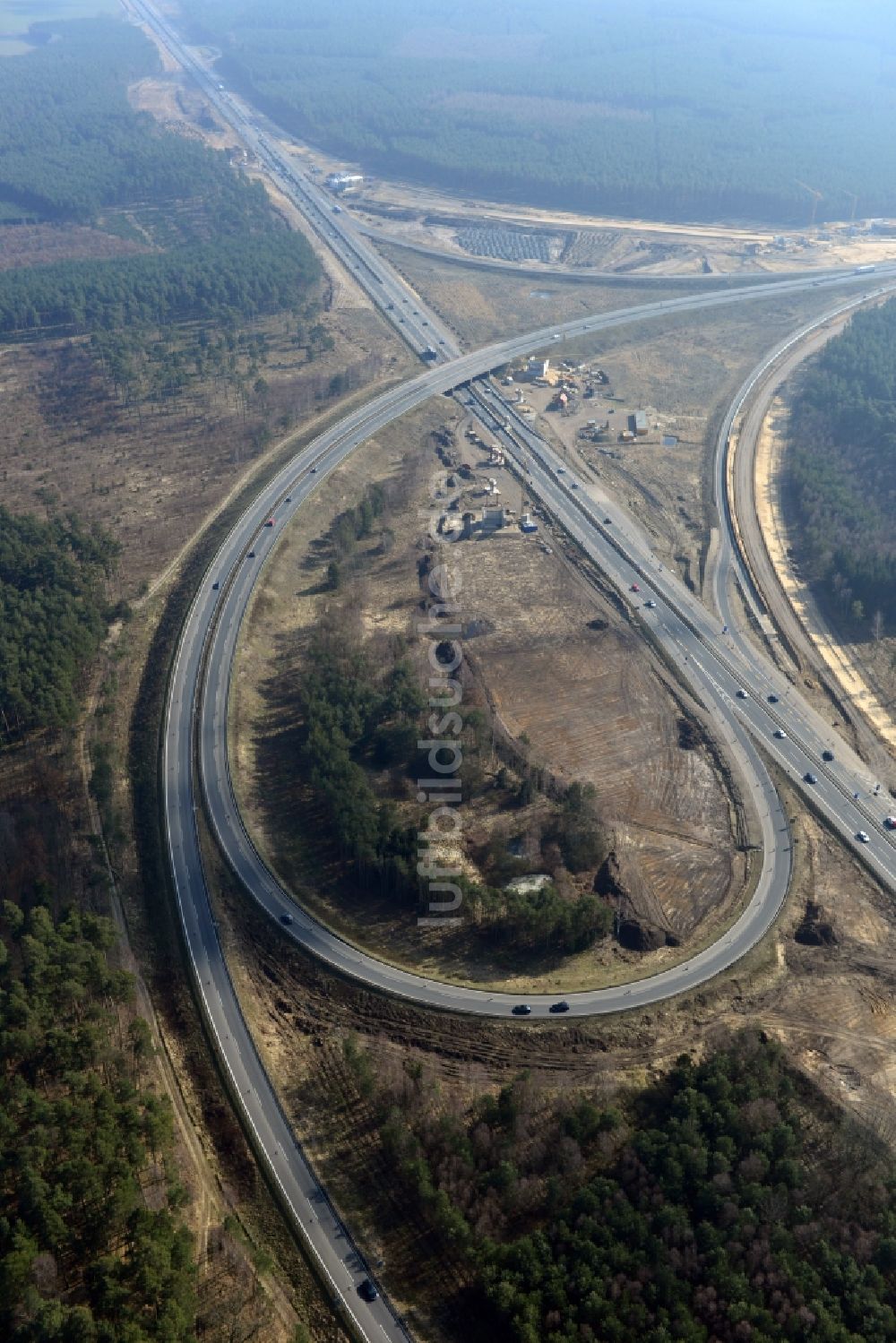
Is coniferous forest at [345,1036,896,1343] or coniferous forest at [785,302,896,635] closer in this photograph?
coniferous forest at [345,1036,896,1343]

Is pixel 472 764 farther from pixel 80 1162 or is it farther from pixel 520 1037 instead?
pixel 80 1162

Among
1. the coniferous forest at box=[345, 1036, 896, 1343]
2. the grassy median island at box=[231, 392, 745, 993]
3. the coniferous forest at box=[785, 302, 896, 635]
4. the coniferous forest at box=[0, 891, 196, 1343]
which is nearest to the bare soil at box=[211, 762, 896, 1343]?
the coniferous forest at box=[345, 1036, 896, 1343]

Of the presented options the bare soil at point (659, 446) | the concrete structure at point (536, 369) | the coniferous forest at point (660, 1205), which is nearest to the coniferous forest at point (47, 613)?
the coniferous forest at point (660, 1205)

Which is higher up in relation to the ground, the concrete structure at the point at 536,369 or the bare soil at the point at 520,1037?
the concrete structure at the point at 536,369

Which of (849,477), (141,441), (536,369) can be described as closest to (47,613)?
(141,441)

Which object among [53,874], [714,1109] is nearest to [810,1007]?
[714,1109]

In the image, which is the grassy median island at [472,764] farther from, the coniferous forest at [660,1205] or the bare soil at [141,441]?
the bare soil at [141,441]

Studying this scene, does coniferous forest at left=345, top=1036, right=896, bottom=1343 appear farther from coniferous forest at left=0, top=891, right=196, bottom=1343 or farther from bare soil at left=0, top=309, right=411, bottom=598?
bare soil at left=0, top=309, right=411, bottom=598
